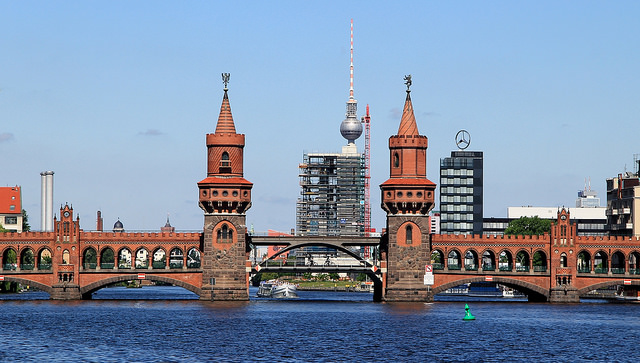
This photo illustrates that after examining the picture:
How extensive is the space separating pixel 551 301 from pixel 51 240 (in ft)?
217

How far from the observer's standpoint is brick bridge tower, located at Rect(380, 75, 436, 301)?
506ft

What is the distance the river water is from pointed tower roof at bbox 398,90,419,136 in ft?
74.7

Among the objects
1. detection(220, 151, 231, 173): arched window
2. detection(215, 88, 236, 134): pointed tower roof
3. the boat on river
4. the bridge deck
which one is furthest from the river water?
the boat on river

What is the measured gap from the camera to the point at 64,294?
15462cm

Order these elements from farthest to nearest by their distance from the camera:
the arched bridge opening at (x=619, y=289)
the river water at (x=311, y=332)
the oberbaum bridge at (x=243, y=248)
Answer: the arched bridge opening at (x=619, y=289) < the oberbaum bridge at (x=243, y=248) < the river water at (x=311, y=332)

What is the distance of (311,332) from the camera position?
11425cm

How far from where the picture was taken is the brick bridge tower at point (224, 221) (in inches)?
6033

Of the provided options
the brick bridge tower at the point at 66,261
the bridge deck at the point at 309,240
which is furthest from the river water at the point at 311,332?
the bridge deck at the point at 309,240

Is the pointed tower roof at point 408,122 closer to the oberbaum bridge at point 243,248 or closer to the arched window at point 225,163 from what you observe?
the oberbaum bridge at point 243,248

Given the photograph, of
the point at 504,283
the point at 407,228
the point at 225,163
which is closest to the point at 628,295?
the point at 504,283

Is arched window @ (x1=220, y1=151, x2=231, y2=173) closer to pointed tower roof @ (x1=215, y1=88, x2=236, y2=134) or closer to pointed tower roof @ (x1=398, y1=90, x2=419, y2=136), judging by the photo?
pointed tower roof @ (x1=215, y1=88, x2=236, y2=134)

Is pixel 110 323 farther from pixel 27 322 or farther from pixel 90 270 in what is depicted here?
pixel 90 270

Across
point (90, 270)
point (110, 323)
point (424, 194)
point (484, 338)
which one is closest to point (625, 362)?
point (484, 338)

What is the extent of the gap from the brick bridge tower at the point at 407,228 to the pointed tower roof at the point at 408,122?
1.41m
